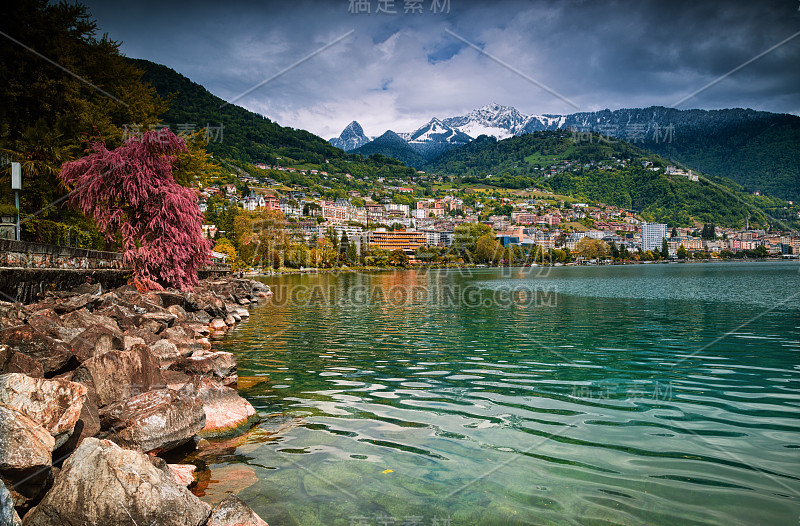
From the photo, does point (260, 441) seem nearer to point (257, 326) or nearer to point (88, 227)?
point (257, 326)

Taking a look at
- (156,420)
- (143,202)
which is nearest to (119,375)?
(156,420)

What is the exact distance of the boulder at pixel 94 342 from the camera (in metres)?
8.16

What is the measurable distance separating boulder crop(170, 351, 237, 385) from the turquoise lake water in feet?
1.98

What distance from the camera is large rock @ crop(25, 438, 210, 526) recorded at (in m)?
4.11

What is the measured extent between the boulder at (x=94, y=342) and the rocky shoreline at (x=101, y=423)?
18 millimetres

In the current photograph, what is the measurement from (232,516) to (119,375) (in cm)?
384

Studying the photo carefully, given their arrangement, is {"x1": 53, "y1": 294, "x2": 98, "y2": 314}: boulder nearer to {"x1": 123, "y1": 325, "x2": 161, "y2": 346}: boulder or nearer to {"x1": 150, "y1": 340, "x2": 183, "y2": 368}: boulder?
{"x1": 123, "y1": 325, "x2": 161, "y2": 346}: boulder

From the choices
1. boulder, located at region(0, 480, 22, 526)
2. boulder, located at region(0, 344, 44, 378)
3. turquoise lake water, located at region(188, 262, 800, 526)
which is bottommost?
turquoise lake water, located at region(188, 262, 800, 526)

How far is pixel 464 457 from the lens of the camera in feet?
21.8

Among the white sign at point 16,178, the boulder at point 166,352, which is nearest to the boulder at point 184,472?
the boulder at point 166,352

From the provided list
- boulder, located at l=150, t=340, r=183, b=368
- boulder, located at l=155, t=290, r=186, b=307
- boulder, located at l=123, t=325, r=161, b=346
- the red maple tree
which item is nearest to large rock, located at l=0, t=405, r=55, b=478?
boulder, located at l=150, t=340, r=183, b=368

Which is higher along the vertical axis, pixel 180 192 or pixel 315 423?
pixel 180 192

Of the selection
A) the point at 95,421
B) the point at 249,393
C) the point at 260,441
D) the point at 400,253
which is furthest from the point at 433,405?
the point at 400,253

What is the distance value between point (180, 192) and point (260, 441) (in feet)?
67.5
